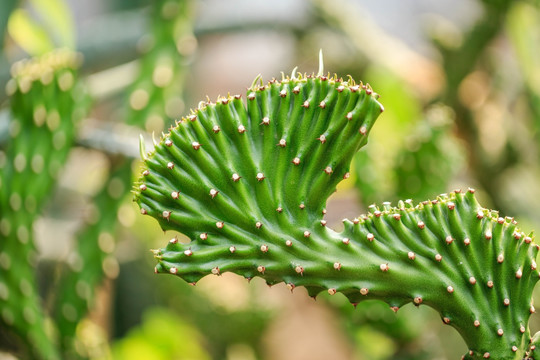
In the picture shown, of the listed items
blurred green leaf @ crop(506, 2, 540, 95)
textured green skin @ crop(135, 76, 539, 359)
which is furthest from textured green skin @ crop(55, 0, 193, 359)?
blurred green leaf @ crop(506, 2, 540, 95)

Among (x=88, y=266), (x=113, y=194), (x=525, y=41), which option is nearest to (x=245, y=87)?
(x=113, y=194)

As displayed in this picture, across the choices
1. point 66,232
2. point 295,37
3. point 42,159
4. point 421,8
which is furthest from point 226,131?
point 421,8

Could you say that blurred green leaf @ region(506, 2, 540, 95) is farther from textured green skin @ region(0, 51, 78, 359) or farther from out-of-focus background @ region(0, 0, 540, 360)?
textured green skin @ region(0, 51, 78, 359)

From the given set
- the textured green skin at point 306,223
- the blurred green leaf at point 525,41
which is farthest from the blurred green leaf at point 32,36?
the blurred green leaf at point 525,41

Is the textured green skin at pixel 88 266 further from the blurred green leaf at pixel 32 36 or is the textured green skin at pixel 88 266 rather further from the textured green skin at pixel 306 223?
the textured green skin at pixel 306 223

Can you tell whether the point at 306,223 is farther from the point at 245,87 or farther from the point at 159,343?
the point at 159,343

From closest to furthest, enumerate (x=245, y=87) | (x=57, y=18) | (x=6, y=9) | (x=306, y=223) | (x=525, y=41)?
(x=306, y=223) → (x=245, y=87) → (x=57, y=18) → (x=6, y=9) → (x=525, y=41)
